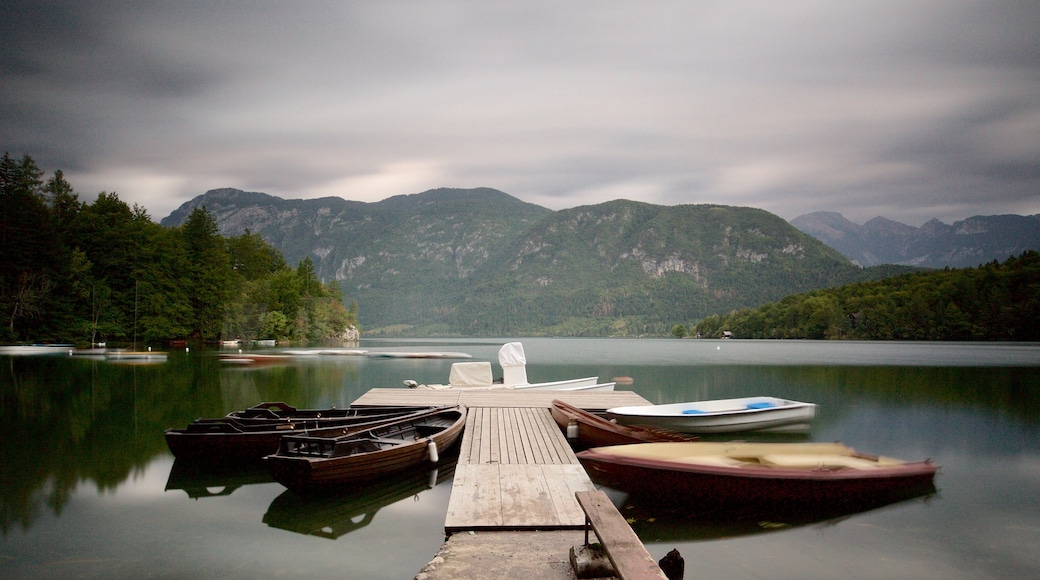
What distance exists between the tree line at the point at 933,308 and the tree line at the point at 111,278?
9872cm

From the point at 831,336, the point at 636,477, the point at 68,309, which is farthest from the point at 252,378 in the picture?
the point at 831,336

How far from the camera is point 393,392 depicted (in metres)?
19.4

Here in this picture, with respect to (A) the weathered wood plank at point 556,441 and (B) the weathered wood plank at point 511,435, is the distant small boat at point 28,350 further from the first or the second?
(A) the weathered wood plank at point 556,441

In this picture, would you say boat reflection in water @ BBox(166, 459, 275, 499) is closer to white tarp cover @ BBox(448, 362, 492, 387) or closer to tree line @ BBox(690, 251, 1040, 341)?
white tarp cover @ BBox(448, 362, 492, 387)

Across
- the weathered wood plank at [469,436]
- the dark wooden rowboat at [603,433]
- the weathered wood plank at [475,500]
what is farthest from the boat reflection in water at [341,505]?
the dark wooden rowboat at [603,433]

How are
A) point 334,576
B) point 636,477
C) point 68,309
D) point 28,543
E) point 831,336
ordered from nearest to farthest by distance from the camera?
point 334,576 → point 28,543 → point 636,477 → point 68,309 → point 831,336

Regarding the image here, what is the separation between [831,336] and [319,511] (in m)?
126

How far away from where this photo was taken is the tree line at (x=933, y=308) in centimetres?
9250

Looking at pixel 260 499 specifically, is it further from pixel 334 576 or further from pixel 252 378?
pixel 252 378

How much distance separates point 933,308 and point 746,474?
114m

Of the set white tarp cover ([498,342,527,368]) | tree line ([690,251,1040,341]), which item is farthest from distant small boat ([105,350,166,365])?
tree line ([690,251,1040,341])

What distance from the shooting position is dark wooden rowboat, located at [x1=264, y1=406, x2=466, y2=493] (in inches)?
377

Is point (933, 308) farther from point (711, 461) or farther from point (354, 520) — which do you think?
point (354, 520)

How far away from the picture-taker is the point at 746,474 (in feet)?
31.2
